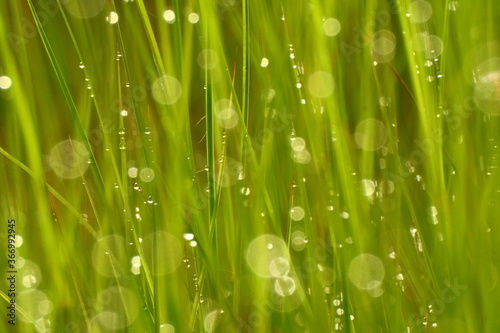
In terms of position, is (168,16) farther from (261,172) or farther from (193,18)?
(261,172)

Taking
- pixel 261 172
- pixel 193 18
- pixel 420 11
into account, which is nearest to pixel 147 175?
pixel 261 172

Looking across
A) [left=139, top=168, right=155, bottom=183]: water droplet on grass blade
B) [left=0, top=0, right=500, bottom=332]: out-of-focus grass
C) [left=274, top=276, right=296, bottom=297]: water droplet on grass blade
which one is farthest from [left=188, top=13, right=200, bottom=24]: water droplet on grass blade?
[left=274, top=276, right=296, bottom=297]: water droplet on grass blade

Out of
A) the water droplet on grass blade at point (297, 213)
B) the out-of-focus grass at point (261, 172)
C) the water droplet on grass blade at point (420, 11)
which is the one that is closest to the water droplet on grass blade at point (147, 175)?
the out-of-focus grass at point (261, 172)

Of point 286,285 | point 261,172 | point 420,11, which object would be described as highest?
point 420,11

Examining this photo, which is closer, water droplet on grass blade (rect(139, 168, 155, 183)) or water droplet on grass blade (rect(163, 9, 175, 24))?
water droplet on grass blade (rect(139, 168, 155, 183))

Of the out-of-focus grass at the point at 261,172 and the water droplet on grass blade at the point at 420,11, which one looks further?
the water droplet on grass blade at the point at 420,11

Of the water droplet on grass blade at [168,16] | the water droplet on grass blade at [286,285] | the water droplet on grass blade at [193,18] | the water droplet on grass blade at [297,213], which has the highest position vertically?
the water droplet on grass blade at [168,16]

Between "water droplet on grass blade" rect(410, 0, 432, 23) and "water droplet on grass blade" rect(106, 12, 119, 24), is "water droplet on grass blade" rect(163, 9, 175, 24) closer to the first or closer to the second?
"water droplet on grass blade" rect(106, 12, 119, 24)

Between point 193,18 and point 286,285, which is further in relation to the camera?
point 193,18

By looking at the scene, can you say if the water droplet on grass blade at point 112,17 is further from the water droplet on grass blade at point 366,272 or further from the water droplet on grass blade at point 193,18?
the water droplet on grass blade at point 366,272
